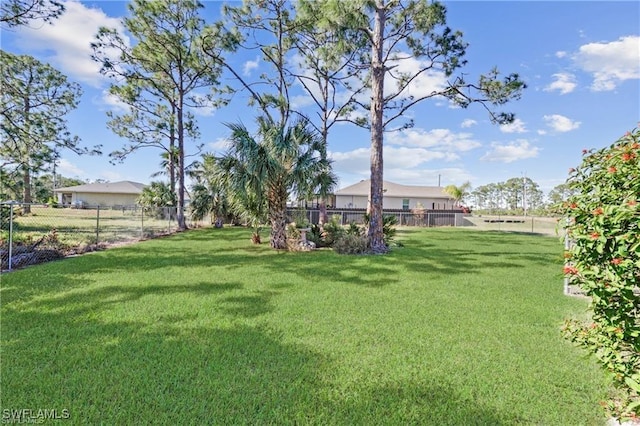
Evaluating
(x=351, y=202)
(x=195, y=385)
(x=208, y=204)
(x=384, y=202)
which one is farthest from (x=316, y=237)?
(x=384, y=202)

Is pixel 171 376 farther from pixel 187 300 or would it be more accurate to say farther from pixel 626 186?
pixel 626 186

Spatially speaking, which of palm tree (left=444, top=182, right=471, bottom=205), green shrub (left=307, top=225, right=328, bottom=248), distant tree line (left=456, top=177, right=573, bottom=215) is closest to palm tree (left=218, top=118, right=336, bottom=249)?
green shrub (left=307, top=225, right=328, bottom=248)

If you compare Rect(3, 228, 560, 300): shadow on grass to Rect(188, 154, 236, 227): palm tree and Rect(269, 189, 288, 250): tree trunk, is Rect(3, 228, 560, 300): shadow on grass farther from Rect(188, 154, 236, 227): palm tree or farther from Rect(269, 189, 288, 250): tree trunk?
Rect(188, 154, 236, 227): palm tree

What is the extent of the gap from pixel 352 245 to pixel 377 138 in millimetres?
3790

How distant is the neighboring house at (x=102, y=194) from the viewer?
36.1m

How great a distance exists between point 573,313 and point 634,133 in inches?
138

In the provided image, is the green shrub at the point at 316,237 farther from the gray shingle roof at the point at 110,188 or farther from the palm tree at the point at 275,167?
the gray shingle roof at the point at 110,188

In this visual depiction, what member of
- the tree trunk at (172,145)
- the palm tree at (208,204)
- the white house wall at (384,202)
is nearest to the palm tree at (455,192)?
the white house wall at (384,202)

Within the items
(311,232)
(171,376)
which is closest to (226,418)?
(171,376)

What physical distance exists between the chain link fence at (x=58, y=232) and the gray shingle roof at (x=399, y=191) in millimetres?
19218

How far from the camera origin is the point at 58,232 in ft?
29.8

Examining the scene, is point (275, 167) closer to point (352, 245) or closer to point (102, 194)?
point (352, 245)

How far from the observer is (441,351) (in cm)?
305

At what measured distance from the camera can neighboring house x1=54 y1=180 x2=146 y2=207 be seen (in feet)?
118
